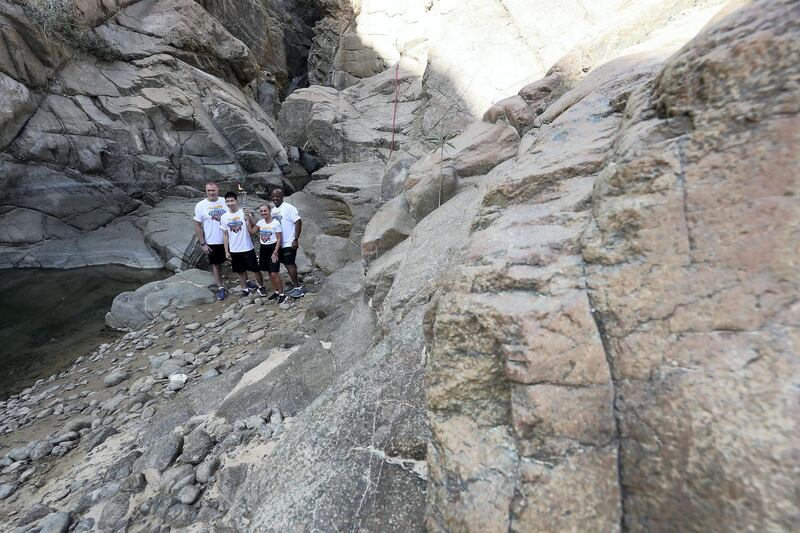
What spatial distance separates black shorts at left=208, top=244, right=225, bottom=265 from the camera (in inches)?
288

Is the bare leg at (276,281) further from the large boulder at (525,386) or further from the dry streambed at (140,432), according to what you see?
the large boulder at (525,386)

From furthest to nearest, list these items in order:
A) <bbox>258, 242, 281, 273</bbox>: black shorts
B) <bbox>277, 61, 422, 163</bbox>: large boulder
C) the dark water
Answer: <bbox>277, 61, 422, 163</bbox>: large boulder → <bbox>258, 242, 281, 273</bbox>: black shorts → the dark water

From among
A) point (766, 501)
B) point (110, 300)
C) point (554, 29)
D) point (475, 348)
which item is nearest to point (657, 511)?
point (766, 501)

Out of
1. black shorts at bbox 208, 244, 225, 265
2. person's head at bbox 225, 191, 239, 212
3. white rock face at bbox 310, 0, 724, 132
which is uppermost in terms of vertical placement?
white rock face at bbox 310, 0, 724, 132

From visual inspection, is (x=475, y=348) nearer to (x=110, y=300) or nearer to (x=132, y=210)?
(x=110, y=300)

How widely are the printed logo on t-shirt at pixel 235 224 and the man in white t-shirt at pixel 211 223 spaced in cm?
41

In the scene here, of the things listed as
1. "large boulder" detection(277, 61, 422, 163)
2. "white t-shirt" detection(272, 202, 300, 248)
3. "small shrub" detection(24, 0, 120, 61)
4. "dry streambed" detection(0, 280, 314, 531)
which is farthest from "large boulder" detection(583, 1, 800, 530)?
"small shrub" detection(24, 0, 120, 61)

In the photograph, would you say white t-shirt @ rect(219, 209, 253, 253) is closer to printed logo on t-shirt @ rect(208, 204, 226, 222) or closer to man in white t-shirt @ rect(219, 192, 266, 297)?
man in white t-shirt @ rect(219, 192, 266, 297)

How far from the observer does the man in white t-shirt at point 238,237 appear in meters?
6.87

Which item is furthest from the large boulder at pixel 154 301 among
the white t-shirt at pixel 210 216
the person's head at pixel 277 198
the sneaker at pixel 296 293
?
the person's head at pixel 277 198

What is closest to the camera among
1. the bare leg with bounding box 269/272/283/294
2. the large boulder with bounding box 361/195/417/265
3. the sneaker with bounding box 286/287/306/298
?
the large boulder with bounding box 361/195/417/265

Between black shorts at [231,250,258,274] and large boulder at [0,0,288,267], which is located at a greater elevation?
large boulder at [0,0,288,267]

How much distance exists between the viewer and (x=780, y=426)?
1.01 meters

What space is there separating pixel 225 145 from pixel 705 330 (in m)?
16.4
